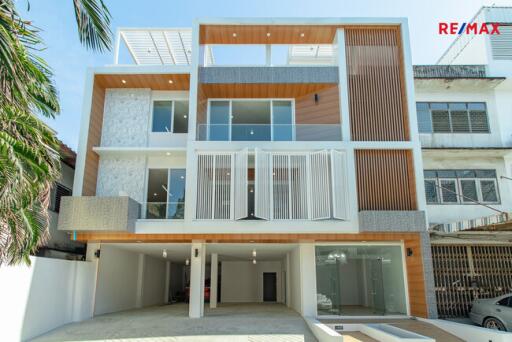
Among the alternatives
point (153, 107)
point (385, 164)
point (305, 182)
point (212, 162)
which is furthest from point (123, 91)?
point (385, 164)

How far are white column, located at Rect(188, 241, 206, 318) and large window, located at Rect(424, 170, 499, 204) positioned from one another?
881cm

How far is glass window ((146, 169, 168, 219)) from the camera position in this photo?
44.6 ft

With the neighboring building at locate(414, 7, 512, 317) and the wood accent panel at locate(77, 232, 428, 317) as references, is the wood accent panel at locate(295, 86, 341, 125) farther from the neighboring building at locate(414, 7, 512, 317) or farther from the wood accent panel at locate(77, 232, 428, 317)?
the wood accent panel at locate(77, 232, 428, 317)

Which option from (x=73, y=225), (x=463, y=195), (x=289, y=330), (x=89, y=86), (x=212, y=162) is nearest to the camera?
(x=289, y=330)

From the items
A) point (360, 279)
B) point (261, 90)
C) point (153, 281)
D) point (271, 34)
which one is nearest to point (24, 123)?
point (261, 90)

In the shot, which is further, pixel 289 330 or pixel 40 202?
pixel 289 330

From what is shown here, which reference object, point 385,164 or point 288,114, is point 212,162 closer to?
point 288,114

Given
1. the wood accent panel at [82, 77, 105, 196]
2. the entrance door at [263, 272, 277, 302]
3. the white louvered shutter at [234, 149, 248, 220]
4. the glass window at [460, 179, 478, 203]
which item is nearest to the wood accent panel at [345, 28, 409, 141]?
the glass window at [460, 179, 478, 203]

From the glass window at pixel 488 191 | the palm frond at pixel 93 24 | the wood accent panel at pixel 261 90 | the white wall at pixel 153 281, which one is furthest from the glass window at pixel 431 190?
the palm frond at pixel 93 24

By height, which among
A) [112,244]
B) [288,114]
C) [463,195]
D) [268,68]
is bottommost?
[112,244]

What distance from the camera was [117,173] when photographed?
1503 cm

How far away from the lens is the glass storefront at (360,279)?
1415cm

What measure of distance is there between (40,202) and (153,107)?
26.3 ft

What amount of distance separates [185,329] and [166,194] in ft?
15.7
